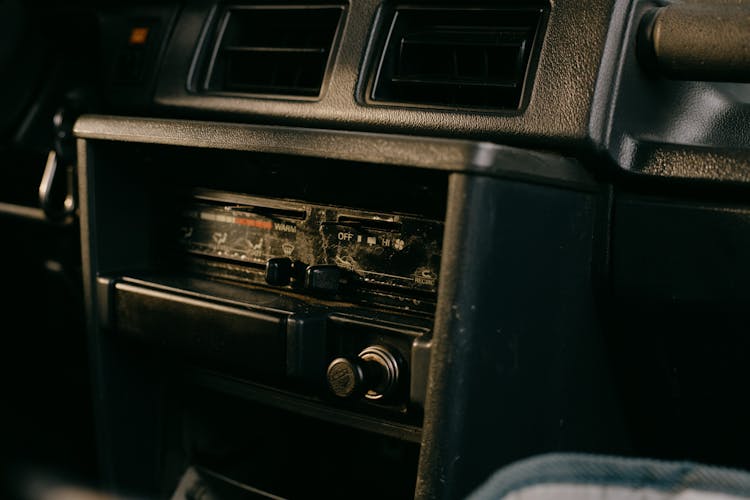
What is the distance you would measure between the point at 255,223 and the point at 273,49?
0.81ft

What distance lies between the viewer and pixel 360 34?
113 cm

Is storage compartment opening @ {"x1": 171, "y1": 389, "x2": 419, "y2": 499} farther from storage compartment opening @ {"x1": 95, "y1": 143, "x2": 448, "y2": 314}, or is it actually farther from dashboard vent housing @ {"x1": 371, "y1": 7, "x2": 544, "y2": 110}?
dashboard vent housing @ {"x1": 371, "y1": 7, "x2": 544, "y2": 110}

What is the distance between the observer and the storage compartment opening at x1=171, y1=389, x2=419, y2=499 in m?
1.15

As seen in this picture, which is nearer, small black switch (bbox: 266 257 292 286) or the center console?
the center console

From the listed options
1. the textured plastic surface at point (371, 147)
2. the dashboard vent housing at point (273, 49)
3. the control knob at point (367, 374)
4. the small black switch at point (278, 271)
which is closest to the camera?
the textured plastic surface at point (371, 147)

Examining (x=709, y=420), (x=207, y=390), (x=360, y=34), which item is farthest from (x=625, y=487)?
(x=207, y=390)

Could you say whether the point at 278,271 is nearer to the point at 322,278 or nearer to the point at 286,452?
the point at 322,278

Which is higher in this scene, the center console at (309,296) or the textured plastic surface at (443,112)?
the textured plastic surface at (443,112)

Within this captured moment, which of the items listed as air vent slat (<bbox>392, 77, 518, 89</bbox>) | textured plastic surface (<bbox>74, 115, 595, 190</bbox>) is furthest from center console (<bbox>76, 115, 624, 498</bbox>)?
air vent slat (<bbox>392, 77, 518, 89</bbox>)

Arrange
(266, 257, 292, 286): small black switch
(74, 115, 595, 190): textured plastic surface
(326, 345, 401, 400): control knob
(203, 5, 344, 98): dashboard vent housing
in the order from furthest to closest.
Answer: (203, 5, 344, 98): dashboard vent housing, (266, 257, 292, 286): small black switch, (326, 345, 401, 400): control knob, (74, 115, 595, 190): textured plastic surface

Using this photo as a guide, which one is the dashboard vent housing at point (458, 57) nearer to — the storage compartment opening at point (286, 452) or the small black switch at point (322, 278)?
the small black switch at point (322, 278)

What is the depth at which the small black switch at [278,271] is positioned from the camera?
43.0 inches

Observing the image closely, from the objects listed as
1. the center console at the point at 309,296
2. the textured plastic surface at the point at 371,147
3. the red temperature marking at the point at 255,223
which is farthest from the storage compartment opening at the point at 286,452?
the textured plastic surface at the point at 371,147

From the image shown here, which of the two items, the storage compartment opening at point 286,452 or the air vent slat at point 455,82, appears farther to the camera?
the storage compartment opening at point 286,452
